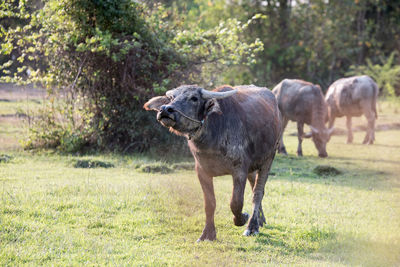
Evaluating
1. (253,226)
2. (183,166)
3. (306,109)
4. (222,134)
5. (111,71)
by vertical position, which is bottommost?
(183,166)

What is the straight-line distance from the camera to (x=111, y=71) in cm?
1199

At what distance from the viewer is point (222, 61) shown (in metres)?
12.2

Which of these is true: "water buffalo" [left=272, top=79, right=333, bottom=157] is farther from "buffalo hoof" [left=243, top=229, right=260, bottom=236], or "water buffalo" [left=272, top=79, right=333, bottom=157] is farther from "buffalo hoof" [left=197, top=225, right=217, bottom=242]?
"buffalo hoof" [left=197, top=225, right=217, bottom=242]

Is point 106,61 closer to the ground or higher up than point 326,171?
higher up

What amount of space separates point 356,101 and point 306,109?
376 cm

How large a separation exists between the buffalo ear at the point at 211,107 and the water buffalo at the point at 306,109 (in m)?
8.94

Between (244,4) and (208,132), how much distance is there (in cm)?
2358

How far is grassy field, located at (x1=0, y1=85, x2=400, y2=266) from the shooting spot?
5172 millimetres

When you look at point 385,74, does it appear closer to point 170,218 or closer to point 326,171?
point 326,171

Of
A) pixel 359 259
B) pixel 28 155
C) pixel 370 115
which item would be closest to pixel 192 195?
pixel 359 259

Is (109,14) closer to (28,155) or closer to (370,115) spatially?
(28,155)

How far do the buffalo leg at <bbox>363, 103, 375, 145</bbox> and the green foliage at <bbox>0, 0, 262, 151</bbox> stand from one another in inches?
268

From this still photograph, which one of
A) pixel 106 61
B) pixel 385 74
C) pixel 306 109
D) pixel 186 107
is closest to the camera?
pixel 186 107

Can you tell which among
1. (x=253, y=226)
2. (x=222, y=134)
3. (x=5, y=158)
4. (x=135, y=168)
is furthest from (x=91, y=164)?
(x=222, y=134)
